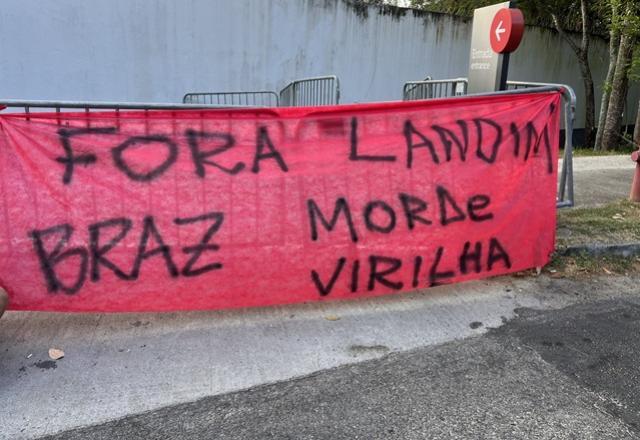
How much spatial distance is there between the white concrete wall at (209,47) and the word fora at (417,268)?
824 centimetres

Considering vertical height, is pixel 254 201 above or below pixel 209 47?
below

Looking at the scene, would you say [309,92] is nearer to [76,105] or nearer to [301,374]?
[76,105]

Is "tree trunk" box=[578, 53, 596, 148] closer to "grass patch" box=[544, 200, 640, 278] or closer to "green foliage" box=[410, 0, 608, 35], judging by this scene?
"green foliage" box=[410, 0, 608, 35]

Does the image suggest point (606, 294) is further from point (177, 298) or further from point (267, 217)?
point (177, 298)

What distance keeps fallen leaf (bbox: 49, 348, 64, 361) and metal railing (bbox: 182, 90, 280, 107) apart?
26.2 ft

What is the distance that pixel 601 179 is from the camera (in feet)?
27.8

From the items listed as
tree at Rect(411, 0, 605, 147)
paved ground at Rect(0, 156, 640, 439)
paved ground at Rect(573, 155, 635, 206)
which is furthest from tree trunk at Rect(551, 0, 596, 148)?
paved ground at Rect(0, 156, 640, 439)

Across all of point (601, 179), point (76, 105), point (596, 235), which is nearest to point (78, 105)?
point (76, 105)

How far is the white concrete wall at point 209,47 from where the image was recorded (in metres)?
9.78

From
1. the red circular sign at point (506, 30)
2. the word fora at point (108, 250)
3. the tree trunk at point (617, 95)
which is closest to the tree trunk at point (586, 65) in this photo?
the tree trunk at point (617, 95)

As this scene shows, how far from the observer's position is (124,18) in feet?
33.8

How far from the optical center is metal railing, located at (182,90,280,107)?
36.0ft

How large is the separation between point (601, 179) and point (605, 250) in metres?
3.81

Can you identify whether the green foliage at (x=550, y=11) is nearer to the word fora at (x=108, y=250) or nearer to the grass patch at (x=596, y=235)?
the grass patch at (x=596, y=235)
